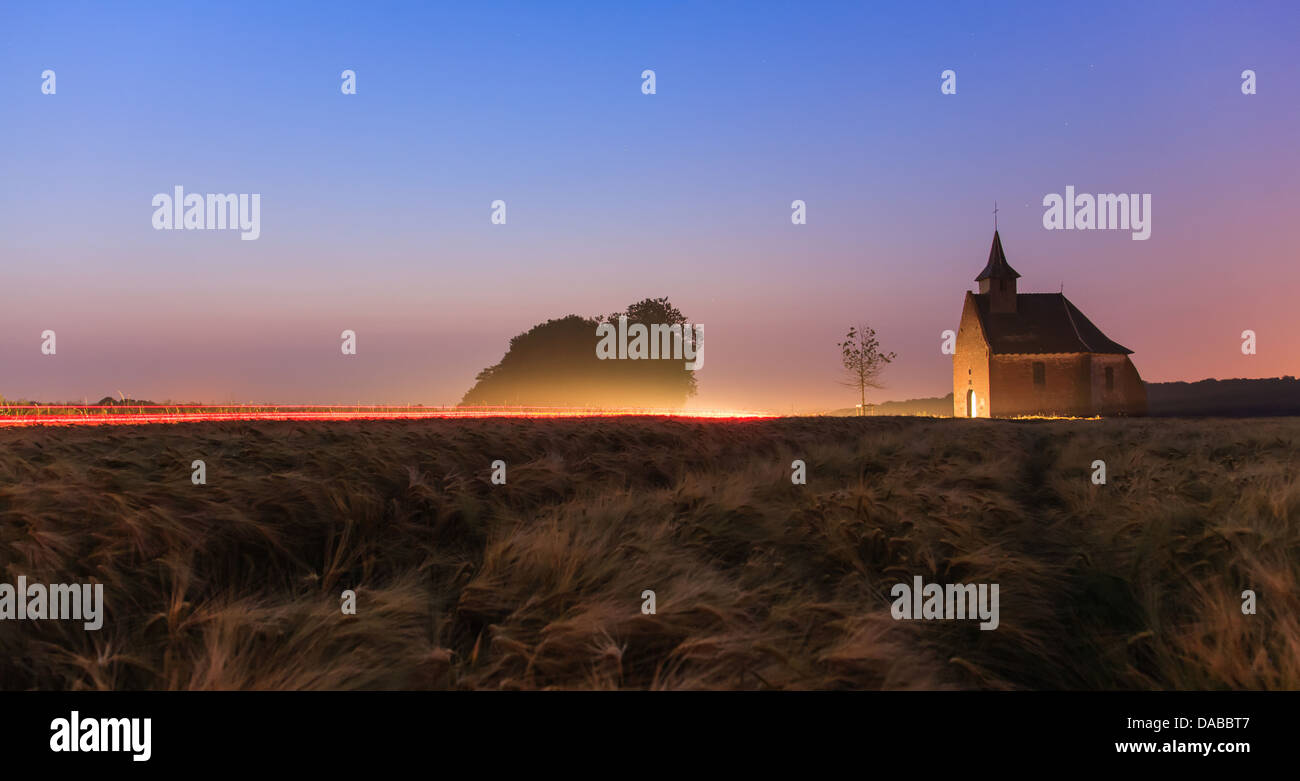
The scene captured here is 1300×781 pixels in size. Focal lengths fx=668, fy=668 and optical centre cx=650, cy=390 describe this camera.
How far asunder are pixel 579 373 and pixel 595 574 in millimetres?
76614

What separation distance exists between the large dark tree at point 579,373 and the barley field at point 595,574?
66.0m

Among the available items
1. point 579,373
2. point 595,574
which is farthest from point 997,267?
point 595,574

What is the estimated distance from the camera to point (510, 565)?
3.88 m

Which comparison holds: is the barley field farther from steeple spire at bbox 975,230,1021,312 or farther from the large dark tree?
the large dark tree

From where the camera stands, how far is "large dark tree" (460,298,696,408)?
250ft

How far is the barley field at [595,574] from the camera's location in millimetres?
2723

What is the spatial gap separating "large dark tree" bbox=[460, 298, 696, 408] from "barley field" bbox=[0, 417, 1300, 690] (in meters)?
66.0

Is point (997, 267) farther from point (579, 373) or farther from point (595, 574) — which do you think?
point (595, 574)
